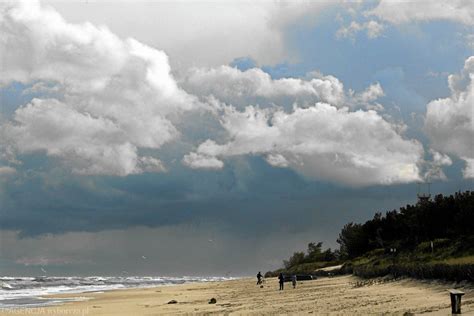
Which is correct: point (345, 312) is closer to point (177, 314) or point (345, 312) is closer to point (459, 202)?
point (177, 314)

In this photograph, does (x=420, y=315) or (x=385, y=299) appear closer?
(x=420, y=315)

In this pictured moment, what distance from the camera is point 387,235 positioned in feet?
406

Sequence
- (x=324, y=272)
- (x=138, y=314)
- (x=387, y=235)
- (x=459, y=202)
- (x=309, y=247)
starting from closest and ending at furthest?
(x=138, y=314) → (x=324, y=272) → (x=459, y=202) → (x=387, y=235) → (x=309, y=247)

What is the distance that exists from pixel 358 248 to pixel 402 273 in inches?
3259

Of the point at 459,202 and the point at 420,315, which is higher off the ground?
the point at 459,202

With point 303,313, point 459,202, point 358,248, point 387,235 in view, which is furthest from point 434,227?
point 303,313

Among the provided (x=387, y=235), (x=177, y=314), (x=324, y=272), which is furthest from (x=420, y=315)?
(x=387, y=235)

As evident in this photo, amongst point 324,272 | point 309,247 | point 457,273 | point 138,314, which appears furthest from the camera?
point 309,247

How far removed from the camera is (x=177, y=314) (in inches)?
1528

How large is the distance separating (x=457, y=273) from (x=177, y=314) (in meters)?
17.2

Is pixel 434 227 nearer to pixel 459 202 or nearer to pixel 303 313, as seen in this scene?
pixel 459 202

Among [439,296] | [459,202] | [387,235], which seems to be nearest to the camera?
[439,296]

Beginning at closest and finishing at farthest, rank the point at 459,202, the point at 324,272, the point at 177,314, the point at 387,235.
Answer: the point at 177,314 → the point at 324,272 → the point at 459,202 → the point at 387,235

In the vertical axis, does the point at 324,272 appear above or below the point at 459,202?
below
